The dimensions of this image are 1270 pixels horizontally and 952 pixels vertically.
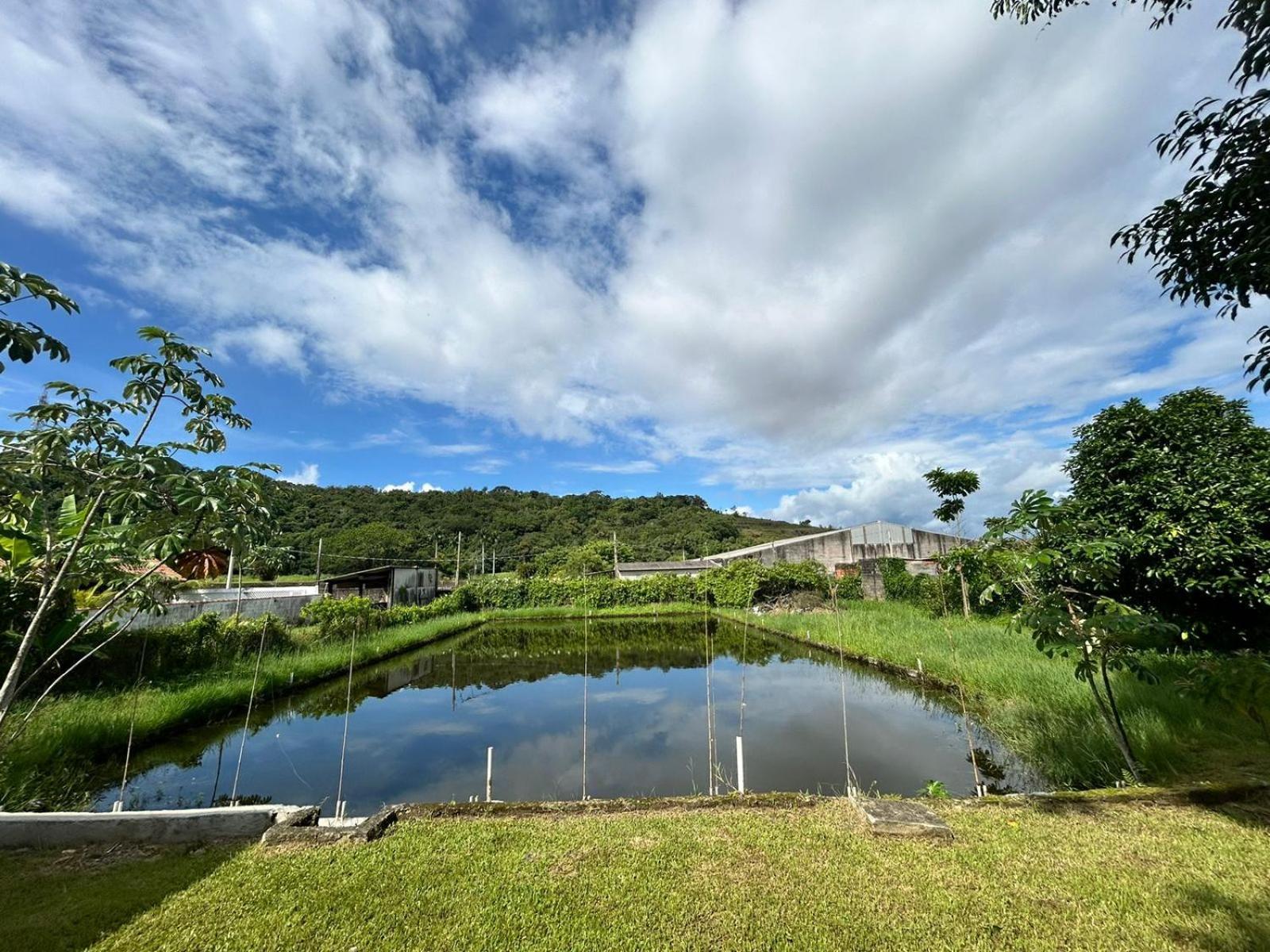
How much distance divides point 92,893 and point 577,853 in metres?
2.40

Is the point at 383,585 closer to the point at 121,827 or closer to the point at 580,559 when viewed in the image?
the point at 580,559

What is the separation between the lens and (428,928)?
226 centimetres

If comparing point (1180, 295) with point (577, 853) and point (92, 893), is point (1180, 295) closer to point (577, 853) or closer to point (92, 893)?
point (577, 853)

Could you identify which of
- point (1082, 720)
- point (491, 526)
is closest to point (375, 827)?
point (1082, 720)

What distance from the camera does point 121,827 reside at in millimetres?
3150

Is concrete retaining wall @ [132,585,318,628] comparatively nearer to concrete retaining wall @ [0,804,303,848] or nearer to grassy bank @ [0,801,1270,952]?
concrete retaining wall @ [0,804,303,848]

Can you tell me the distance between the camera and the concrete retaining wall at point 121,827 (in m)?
3.10

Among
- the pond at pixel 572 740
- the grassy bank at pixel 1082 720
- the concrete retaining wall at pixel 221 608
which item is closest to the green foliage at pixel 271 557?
the pond at pixel 572 740

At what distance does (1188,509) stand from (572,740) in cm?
776

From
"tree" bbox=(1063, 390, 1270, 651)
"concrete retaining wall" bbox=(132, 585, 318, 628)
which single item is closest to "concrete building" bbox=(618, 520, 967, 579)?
"concrete retaining wall" bbox=(132, 585, 318, 628)

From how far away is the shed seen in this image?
887 inches

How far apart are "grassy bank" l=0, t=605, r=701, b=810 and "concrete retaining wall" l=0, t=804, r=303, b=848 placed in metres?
1.45

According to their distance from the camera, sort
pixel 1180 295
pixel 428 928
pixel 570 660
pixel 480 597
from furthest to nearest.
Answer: pixel 480 597, pixel 570 660, pixel 1180 295, pixel 428 928

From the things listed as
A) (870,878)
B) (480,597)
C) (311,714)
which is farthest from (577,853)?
(480,597)
